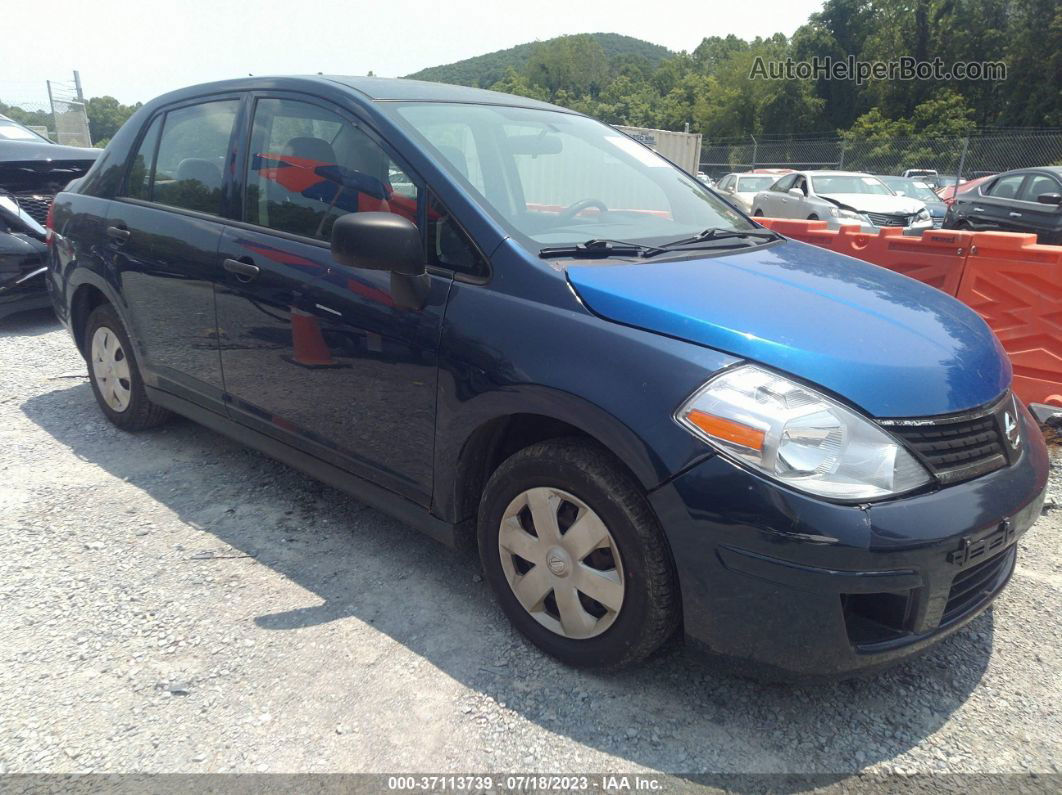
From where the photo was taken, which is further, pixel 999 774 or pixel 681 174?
pixel 681 174

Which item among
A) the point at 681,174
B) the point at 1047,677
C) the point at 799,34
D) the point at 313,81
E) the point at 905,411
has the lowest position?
the point at 1047,677

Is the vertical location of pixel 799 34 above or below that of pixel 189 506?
above

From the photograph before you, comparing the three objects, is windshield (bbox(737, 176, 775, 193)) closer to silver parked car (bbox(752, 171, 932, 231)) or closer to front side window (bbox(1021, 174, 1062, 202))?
silver parked car (bbox(752, 171, 932, 231))

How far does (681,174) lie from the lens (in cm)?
347

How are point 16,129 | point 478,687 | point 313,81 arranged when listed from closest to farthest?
1. point 478,687
2. point 313,81
3. point 16,129

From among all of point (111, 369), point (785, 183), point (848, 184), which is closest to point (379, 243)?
point (111, 369)

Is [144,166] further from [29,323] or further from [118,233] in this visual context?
[29,323]

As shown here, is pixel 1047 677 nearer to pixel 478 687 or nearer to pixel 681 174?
pixel 478 687

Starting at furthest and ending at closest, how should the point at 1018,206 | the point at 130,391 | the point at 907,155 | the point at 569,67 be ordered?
the point at 569,67, the point at 907,155, the point at 1018,206, the point at 130,391

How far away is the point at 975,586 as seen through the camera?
7.09 feet

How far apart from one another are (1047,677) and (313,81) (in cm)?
339

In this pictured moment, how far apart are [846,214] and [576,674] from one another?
13.6m

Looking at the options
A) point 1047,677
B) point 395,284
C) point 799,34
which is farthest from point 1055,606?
point 799,34

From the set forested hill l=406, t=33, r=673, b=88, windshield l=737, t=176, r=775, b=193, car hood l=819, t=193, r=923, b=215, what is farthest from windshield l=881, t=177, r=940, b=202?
forested hill l=406, t=33, r=673, b=88
